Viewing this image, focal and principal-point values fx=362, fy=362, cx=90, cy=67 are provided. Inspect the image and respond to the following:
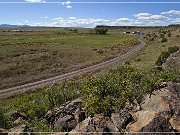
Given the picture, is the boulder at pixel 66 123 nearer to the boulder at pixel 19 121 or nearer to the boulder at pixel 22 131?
the boulder at pixel 19 121

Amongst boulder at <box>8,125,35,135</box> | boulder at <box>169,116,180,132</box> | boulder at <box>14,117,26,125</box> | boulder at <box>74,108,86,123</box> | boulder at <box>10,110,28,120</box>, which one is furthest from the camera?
boulder at <box>10,110,28,120</box>

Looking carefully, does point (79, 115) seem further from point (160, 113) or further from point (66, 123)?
point (160, 113)

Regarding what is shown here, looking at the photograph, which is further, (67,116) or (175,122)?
(67,116)

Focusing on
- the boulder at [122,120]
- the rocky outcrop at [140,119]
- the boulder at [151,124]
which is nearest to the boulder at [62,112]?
the rocky outcrop at [140,119]

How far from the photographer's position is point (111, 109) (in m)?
21.2

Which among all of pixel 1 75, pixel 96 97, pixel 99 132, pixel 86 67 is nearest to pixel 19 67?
pixel 1 75

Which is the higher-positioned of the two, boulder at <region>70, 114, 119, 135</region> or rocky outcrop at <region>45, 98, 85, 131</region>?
boulder at <region>70, 114, 119, 135</region>

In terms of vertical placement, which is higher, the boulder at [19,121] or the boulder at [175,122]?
the boulder at [175,122]

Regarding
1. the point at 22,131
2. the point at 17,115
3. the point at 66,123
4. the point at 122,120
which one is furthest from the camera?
the point at 17,115

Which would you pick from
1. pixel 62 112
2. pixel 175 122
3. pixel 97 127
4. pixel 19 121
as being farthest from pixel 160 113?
pixel 19 121

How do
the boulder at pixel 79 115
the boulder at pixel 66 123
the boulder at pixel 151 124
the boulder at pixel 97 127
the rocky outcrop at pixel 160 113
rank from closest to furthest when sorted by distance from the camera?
the boulder at pixel 151 124 < the rocky outcrop at pixel 160 113 < the boulder at pixel 97 127 < the boulder at pixel 66 123 < the boulder at pixel 79 115

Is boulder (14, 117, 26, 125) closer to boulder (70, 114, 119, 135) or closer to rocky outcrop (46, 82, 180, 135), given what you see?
rocky outcrop (46, 82, 180, 135)

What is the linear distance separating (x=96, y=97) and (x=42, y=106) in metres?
5.69

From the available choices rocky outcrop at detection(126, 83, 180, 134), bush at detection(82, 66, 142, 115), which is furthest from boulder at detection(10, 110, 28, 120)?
rocky outcrop at detection(126, 83, 180, 134)
